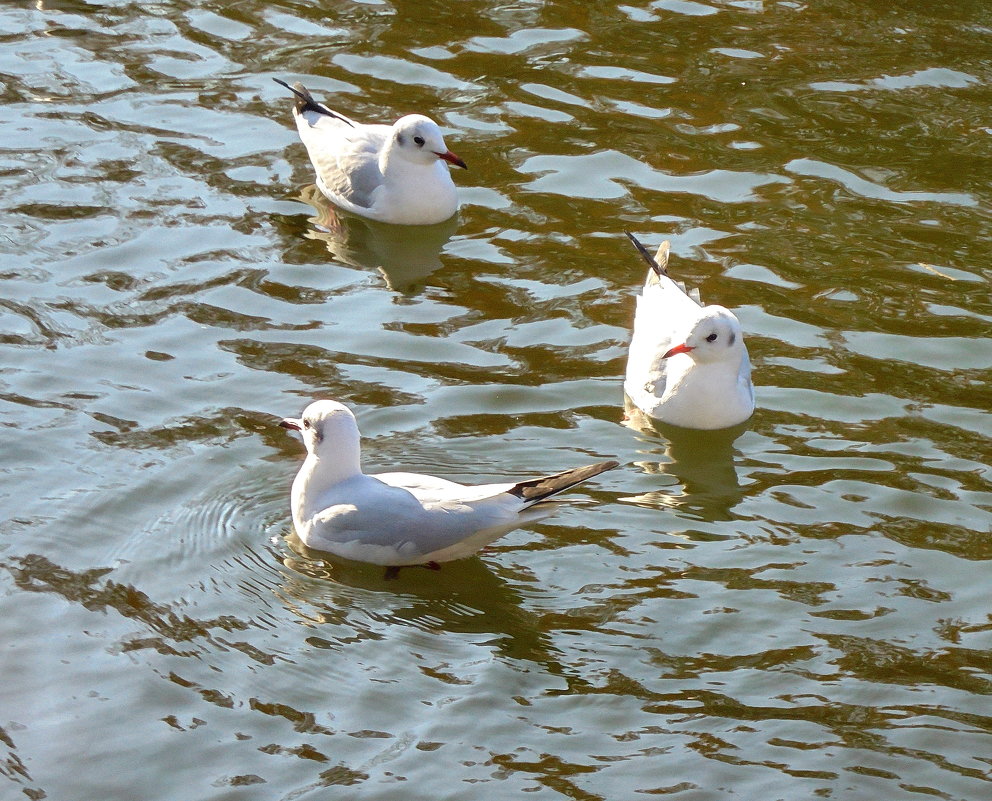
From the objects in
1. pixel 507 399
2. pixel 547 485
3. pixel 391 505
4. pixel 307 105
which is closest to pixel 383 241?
pixel 307 105

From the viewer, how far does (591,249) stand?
976 cm

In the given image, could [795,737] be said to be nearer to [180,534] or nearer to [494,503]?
[494,503]

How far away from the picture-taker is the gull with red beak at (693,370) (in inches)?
313

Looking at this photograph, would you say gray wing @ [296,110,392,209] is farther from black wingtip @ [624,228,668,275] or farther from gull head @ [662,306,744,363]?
gull head @ [662,306,744,363]

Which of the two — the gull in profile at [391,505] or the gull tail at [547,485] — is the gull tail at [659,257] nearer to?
the gull in profile at [391,505]

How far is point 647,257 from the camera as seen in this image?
30.0 feet

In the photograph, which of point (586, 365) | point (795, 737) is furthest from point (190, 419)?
point (795, 737)

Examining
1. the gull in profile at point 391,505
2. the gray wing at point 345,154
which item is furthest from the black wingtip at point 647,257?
the gull in profile at point 391,505

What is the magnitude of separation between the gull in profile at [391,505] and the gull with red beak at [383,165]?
10.9 feet

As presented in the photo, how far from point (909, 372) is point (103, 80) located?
22.6ft

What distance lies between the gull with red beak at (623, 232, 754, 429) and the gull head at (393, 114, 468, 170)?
92.8 inches

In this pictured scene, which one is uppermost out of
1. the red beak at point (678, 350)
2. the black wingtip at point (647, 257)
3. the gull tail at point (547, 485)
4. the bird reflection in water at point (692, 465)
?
the black wingtip at point (647, 257)

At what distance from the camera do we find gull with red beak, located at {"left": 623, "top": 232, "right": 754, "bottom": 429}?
7938 mm

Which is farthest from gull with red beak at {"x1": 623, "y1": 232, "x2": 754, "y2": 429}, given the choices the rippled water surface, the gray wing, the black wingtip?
the gray wing
